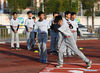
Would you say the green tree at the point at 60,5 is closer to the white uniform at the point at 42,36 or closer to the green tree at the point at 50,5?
the green tree at the point at 50,5

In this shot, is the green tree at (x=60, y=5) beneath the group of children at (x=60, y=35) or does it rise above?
above

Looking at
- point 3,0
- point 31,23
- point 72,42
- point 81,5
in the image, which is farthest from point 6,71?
point 3,0

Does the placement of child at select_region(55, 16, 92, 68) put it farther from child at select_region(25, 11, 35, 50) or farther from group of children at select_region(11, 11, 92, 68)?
child at select_region(25, 11, 35, 50)

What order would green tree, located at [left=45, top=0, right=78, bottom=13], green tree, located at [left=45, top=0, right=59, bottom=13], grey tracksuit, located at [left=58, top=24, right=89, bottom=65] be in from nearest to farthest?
1. grey tracksuit, located at [left=58, top=24, right=89, bottom=65]
2. green tree, located at [left=45, top=0, right=59, bottom=13]
3. green tree, located at [left=45, top=0, right=78, bottom=13]

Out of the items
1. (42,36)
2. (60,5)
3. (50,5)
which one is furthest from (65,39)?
(60,5)

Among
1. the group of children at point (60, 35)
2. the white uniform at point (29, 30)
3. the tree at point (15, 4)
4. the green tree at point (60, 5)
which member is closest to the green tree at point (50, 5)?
the green tree at point (60, 5)

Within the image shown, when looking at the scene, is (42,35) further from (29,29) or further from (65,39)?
(29,29)

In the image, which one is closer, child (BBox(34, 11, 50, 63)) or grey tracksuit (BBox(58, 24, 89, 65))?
grey tracksuit (BBox(58, 24, 89, 65))

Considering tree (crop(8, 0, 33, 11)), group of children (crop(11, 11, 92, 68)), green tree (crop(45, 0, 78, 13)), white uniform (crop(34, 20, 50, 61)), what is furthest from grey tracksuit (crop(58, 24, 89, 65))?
tree (crop(8, 0, 33, 11))

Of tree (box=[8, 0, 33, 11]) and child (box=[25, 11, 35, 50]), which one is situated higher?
tree (box=[8, 0, 33, 11])

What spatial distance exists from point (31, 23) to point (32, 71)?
781 centimetres

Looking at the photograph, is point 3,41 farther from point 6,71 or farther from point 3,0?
point 3,0

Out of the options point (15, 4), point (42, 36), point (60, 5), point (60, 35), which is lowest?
point (42, 36)

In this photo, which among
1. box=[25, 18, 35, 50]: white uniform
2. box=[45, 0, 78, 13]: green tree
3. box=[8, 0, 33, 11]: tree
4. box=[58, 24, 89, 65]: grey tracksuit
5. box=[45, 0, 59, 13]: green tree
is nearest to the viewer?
box=[58, 24, 89, 65]: grey tracksuit
